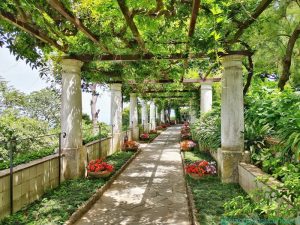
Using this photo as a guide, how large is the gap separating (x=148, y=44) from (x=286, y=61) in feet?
10.3

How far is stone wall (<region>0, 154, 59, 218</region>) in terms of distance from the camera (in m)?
5.00

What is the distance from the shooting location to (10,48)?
5.07 metres

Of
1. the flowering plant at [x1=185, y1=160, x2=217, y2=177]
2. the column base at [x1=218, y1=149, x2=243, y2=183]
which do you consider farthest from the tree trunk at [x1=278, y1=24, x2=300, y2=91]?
the flowering plant at [x1=185, y1=160, x2=217, y2=177]

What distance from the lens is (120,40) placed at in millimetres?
7484

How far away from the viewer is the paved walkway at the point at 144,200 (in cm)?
534

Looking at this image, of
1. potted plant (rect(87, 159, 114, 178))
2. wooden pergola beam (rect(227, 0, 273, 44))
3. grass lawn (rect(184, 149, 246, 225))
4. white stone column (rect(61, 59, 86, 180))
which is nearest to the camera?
wooden pergola beam (rect(227, 0, 273, 44))

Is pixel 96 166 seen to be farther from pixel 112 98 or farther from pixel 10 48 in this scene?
pixel 112 98

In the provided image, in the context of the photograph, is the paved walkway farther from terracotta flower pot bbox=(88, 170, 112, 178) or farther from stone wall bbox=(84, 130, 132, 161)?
stone wall bbox=(84, 130, 132, 161)

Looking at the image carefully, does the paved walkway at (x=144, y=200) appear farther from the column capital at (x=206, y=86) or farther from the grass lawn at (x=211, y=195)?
the column capital at (x=206, y=86)

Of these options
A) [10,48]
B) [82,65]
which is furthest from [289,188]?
[82,65]

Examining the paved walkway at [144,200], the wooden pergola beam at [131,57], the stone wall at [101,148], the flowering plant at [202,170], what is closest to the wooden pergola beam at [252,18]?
the wooden pergola beam at [131,57]

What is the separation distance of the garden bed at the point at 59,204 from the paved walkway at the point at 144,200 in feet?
0.93

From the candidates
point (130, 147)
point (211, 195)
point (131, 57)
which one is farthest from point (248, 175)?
point (130, 147)

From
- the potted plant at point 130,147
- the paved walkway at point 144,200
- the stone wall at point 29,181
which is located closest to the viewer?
the stone wall at point 29,181
